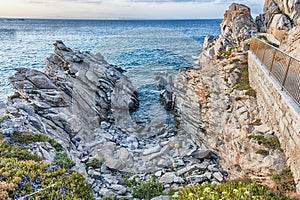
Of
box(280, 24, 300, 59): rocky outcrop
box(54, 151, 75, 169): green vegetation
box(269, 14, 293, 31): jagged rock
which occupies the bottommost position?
box(54, 151, 75, 169): green vegetation

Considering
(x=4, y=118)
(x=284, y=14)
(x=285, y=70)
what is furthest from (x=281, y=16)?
(x=4, y=118)

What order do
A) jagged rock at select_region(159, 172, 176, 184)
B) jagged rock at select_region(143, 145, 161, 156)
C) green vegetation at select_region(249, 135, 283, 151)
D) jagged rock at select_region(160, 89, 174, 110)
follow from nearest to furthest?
green vegetation at select_region(249, 135, 283, 151) < jagged rock at select_region(159, 172, 176, 184) < jagged rock at select_region(143, 145, 161, 156) < jagged rock at select_region(160, 89, 174, 110)

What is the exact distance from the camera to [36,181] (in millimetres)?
6785

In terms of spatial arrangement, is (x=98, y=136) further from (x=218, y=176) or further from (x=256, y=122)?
(x=256, y=122)

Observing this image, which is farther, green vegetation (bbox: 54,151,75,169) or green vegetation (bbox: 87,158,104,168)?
green vegetation (bbox: 87,158,104,168)

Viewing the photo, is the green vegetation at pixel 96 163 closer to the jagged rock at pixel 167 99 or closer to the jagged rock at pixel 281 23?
Result: the jagged rock at pixel 167 99

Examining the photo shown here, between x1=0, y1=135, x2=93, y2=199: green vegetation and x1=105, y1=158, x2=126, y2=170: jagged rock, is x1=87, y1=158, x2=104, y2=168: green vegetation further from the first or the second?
x1=0, y1=135, x2=93, y2=199: green vegetation

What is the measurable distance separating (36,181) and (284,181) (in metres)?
7.52

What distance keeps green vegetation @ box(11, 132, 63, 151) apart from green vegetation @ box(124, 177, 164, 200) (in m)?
3.52

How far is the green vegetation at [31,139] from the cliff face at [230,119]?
777cm

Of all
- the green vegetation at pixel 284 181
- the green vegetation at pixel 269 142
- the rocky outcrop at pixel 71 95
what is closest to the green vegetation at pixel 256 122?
the green vegetation at pixel 269 142

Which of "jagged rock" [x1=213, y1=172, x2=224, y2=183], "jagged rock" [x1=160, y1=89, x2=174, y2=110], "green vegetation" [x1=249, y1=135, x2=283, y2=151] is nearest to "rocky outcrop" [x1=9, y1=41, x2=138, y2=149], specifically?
"jagged rock" [x1=160, y1=89, x2=174, y2=110]

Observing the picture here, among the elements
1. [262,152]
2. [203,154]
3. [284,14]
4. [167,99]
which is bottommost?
[203,154]

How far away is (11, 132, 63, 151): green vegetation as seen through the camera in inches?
363
